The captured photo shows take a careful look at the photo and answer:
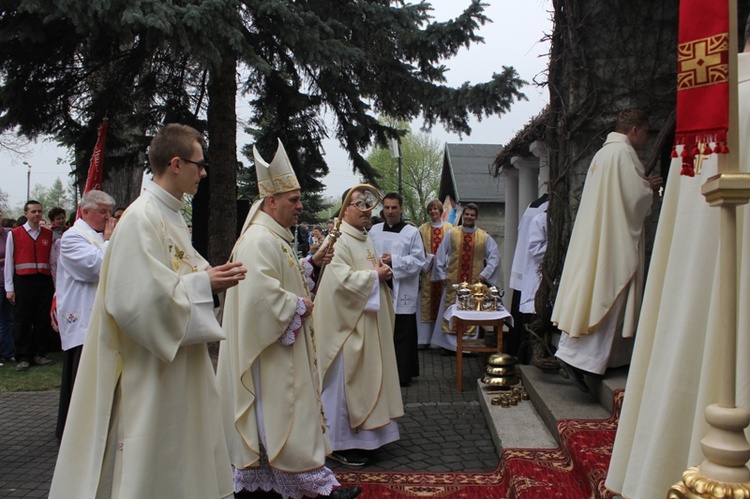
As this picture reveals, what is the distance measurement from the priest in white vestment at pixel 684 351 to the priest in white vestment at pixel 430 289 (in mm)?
7084

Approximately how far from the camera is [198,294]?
2779mm

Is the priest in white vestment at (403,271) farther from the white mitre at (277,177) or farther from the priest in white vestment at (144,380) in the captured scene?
the priest in white vestment at (144,380)

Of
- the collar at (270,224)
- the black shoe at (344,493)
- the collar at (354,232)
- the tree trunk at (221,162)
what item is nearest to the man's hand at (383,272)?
the collar at (354,232)

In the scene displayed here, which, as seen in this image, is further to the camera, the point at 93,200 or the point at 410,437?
the point at 410,437

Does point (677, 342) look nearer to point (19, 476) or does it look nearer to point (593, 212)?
point (593, 212)

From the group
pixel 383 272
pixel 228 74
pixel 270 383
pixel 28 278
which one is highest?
pixel 228 74

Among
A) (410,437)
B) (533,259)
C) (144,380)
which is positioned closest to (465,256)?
(533,259)

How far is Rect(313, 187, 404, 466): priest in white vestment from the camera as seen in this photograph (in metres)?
4.86

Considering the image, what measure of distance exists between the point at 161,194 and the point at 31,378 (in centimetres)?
639

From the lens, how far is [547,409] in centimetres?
486

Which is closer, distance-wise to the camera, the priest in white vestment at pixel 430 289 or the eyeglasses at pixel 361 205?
the eyeglasses at pixel 361 205

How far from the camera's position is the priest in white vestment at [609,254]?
4.39m

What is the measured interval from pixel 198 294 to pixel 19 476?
3124 mm

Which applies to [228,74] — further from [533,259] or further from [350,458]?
[350,458]
